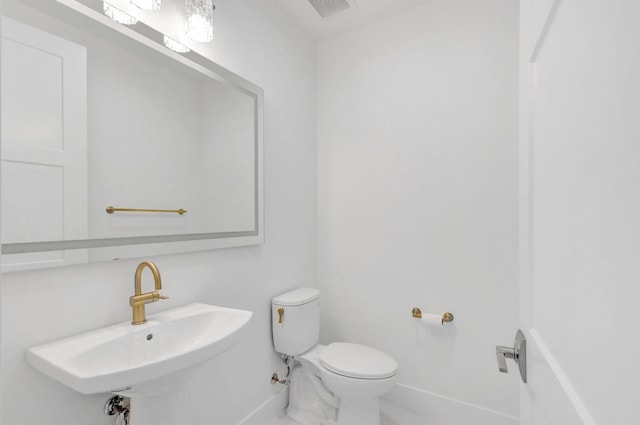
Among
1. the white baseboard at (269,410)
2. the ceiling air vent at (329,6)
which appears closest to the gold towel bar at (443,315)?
the white baseboard at (269,410)

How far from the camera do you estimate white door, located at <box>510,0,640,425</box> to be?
32 cm

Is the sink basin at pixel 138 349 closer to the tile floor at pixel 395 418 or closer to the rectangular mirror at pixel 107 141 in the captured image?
the rectangular mirror at pixel 107 141

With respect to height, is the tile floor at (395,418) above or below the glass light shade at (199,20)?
below

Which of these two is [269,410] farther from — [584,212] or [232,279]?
[584,212]

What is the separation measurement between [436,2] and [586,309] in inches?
80.4

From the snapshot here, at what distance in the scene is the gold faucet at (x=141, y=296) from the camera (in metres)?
1.08

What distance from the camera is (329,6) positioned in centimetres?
189

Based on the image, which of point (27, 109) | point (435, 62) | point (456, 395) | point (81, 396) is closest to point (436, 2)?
point (435, 62)

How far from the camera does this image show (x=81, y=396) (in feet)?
3.25

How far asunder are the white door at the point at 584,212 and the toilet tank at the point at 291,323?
124 cm

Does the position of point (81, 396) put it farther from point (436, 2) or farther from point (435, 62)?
point (436, 2)

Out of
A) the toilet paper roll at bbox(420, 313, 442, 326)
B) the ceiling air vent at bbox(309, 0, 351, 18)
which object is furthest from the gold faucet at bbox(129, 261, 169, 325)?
the ceiling air vent at bbox(309, 0, 351, 18)

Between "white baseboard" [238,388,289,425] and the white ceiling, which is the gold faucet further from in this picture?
the white ceiling

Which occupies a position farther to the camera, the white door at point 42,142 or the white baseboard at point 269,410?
the white baseboard at point 269,410
